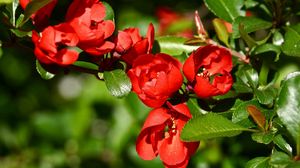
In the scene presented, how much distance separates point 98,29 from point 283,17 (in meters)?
0.49

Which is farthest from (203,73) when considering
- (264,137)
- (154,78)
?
(264,137)

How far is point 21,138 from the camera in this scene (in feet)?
9.06

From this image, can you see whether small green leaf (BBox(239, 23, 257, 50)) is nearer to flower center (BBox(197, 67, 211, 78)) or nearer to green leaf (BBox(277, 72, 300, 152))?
flower center (BBox(197, 67, 211, 78))

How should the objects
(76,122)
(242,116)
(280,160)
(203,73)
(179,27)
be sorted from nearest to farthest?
1. (280,160)
2. (242,116)
3. (203,73)
4. (179,27)
5. (76,122)

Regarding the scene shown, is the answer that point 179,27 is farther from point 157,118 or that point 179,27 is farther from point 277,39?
point 157,118

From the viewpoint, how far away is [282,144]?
119cm

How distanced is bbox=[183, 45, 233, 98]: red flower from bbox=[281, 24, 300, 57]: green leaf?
0.13 metres

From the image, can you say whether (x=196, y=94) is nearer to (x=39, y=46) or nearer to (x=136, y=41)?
(x=136, y=41)

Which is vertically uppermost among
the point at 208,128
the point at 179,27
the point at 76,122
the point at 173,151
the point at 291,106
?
the point at 291,106

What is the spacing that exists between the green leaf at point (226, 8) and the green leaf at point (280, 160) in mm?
489

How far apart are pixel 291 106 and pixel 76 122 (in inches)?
63.4

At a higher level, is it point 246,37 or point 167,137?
point 246,37

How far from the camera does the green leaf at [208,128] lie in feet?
3.97

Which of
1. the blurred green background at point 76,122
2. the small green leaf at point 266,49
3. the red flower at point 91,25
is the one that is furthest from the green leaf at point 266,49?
the blurred green background at point 76,122
